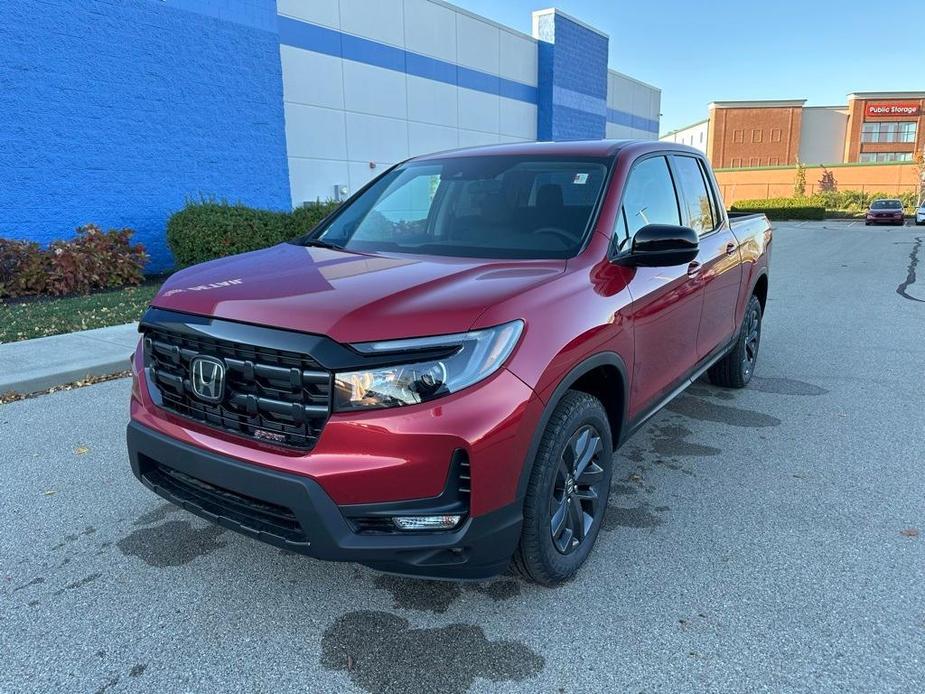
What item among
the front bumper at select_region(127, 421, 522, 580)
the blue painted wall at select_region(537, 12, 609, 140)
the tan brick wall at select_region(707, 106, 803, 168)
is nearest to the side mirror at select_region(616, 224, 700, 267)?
the front bumper at select_region(127, 421, 522, 580)

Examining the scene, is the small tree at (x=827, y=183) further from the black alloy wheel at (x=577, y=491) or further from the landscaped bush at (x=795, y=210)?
the black alloy wheel at (x=577, y=491)

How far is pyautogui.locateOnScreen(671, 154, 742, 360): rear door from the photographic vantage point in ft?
13.6

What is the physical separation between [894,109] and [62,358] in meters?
88.2

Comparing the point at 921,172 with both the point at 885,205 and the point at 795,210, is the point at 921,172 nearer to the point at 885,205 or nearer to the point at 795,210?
the point at 795,210

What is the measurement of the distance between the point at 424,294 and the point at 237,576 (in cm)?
152

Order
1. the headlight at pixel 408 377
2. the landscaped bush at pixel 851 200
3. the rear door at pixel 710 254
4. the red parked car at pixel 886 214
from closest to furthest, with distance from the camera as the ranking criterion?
the headlight at pixel 408 377, the rear door at pixel 710 254, the red parked car at pixel 886 214, the landscaped bush at pixel 851 200

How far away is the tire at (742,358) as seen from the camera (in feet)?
17.5

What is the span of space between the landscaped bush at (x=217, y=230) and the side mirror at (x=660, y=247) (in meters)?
8.66

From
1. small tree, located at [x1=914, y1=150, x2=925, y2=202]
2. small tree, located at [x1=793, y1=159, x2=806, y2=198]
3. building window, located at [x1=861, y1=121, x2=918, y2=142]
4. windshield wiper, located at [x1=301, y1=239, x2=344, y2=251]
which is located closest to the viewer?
windshield wiper, located at [x1=301, y1=239, x2=344, y2=251]

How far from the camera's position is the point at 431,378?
7.22 feet

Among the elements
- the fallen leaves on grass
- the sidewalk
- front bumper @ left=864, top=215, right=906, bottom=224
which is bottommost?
the fallen leaves on grass

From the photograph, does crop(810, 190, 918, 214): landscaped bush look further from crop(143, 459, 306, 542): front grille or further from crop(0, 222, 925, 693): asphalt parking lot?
crop(143, 459, 306, 542): front grille

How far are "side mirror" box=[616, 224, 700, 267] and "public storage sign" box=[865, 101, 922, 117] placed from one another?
87.2 meters

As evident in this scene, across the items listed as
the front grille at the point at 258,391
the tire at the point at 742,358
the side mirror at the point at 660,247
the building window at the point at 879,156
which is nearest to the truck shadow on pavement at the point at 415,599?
the front grille at the point at 258,391
